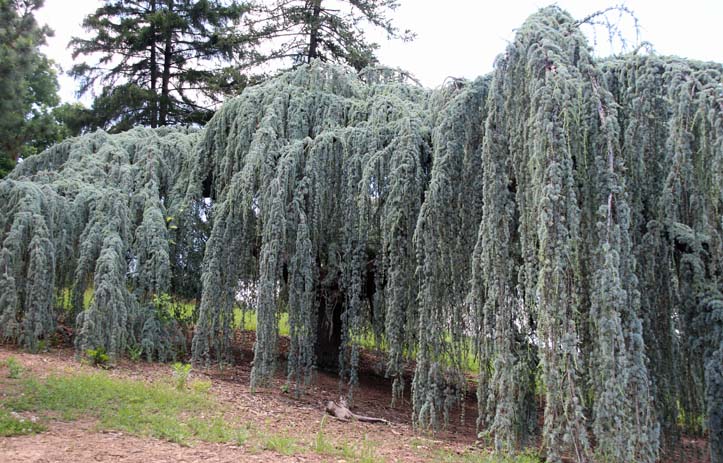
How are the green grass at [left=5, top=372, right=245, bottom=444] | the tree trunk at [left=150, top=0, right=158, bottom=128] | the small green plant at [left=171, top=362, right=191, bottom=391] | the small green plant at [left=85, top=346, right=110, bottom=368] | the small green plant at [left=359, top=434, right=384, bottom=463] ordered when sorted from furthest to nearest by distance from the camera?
the tree trunk at [left=150, top=0, right=158, bottom=128]
the small green plant at [left=85, top=346, right=110, bottom=368]
the small green plant at [left=171, top=362, right=191, bottom=391]
the green grass at [left=5, top=372, right=245, bottom=444]
the small green plant at [left=359, top=434, right=384, bottom=463]

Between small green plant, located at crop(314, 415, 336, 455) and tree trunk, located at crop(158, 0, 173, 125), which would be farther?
tree trunk, located at crop(158, 0, 173, 125)

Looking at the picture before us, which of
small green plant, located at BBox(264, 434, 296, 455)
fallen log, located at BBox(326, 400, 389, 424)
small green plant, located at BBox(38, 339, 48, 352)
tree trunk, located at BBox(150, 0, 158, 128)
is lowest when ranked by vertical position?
fallen log, located at BBox(326, 400, 389, 424)

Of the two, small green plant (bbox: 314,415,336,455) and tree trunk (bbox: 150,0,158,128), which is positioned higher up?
tree trunk (bbox: 150,0,158,128)

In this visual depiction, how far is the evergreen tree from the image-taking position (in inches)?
600

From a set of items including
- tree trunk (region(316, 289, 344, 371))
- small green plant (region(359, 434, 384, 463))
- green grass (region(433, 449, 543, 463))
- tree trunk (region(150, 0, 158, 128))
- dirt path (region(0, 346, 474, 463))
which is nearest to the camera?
dirt path (region(0, 346, 474, 463))

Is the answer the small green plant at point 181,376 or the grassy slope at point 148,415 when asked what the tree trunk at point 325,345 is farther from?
the grassy slope at point 148,415

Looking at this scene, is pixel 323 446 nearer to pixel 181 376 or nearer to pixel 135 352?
pixel 181 376

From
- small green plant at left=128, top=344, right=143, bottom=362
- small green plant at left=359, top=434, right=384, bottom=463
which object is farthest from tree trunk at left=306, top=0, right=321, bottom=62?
small green plant at left=359, top=434, right=384, bottom=463

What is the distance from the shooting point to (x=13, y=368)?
518 centimetres

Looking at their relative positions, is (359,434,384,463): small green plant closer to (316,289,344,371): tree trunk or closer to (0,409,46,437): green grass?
(0,409,46,437): green grass

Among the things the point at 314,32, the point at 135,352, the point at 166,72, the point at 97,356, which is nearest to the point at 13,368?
the point at 97,356

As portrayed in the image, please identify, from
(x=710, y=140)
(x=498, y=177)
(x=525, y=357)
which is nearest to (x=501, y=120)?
(x=498, y=177)

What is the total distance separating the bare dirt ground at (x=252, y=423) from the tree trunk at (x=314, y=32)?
31.4 ft

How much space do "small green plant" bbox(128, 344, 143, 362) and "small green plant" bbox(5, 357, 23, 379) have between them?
1.06 meters
